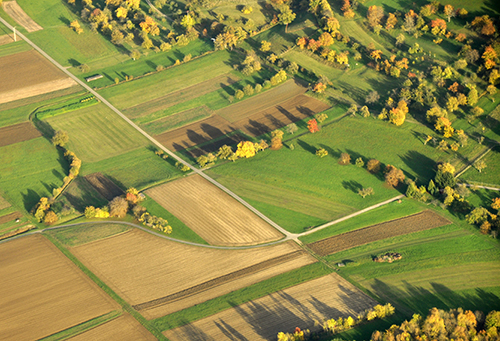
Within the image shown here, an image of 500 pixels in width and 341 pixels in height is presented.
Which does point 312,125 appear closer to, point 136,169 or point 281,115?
point 281,115

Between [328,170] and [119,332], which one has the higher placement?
[328,170]

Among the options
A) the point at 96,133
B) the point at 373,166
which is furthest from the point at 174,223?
the point at 373,166

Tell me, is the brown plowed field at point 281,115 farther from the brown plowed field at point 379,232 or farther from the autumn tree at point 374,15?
the brown plowed field at point 379,232

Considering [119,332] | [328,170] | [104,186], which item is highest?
[328,170]

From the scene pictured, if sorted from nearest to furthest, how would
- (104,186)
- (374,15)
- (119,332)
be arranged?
(119,332) < (104,186) < (374,15)

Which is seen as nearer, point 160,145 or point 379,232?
point 379,232

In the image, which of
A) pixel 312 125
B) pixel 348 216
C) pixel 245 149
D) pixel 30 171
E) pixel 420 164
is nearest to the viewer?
pixel 348 216

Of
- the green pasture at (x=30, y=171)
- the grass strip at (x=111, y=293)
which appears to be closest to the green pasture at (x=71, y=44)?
the green pasture at (x=30, y=171)
